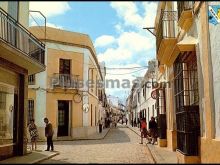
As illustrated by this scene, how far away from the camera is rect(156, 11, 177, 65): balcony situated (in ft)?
47.2

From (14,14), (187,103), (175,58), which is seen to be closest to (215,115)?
(187,103)

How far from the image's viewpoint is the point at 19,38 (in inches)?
555

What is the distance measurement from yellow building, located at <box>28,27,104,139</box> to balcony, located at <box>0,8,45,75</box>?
9.98m

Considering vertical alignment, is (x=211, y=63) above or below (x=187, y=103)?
above

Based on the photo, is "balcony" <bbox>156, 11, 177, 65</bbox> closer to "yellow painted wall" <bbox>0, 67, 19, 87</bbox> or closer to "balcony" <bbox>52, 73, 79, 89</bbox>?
"yellow painted wall" <bbox>0, 67, 19, 87</bbox>

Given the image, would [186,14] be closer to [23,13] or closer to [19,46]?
[19,46]

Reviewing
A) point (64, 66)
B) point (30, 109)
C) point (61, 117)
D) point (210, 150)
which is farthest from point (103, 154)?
point (64, 66)

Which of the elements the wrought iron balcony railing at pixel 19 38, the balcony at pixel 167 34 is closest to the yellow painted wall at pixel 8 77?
the wrought iron balcony railing at pixel 19 38

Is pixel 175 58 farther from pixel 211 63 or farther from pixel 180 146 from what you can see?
pixel 211 63

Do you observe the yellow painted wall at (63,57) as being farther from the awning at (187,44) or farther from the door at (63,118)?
A: the awning at (187,44)

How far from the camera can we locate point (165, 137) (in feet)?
62.0

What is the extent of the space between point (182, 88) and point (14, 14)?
700 cm

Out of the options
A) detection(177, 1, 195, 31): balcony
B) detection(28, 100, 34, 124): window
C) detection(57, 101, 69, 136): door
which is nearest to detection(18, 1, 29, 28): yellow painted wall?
detection(177, 1, 195, 31): balcony

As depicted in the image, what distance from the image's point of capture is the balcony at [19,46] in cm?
1246
